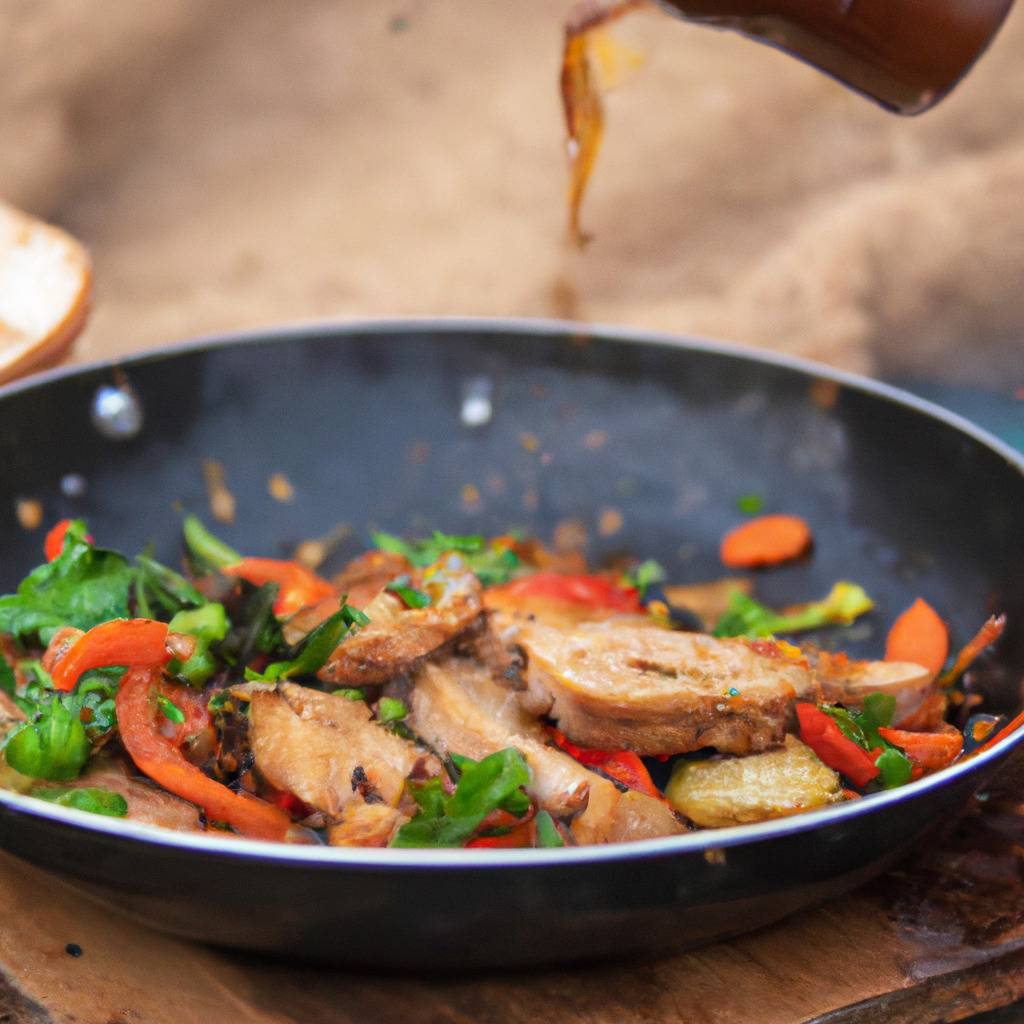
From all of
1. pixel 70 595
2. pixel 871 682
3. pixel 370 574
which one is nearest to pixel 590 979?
pixel 871 682

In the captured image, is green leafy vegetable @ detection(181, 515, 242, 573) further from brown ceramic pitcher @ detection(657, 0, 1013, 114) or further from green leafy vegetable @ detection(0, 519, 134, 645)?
brown ceramic pitcher @ detection(657, 0, 1013, 114)

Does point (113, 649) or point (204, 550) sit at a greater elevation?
point (113, 649)

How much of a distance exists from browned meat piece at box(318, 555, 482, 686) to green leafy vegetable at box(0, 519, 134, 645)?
410 millimetres

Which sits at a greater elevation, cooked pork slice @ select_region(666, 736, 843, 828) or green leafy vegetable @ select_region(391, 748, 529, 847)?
green leafy vegetable @ select_region(391, 748, 529, 847)

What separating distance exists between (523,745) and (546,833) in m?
0.16

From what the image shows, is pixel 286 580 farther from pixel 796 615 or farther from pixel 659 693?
pixel 796 615

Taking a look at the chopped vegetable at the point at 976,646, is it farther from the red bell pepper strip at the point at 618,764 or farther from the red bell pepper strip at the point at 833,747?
the red bell pepper strip at the point at 618,764

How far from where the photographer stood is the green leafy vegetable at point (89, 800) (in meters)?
1.57

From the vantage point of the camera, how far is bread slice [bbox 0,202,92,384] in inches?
95.7

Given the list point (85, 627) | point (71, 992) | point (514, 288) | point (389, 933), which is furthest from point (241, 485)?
point (514, 288)

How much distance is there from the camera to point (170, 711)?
1709 mm

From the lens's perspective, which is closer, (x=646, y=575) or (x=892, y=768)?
(x=892, y=768)

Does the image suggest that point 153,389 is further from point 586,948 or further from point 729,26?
point 586,948

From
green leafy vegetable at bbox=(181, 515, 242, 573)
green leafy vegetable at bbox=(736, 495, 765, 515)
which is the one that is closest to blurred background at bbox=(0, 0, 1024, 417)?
green leafy vegetable at bbox=(736, 495, 765, 515)
